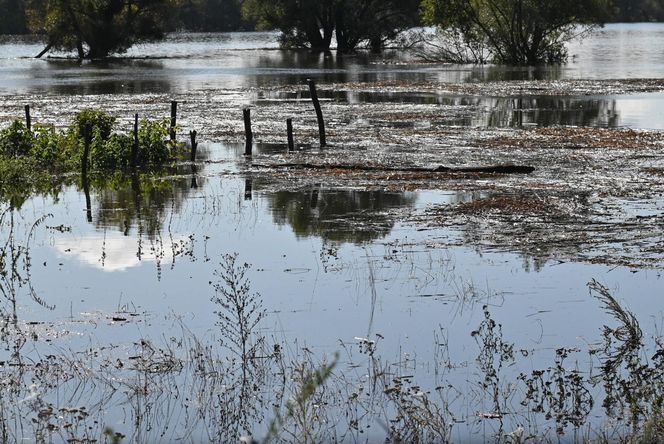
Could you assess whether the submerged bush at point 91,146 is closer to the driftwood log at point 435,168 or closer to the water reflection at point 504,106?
the driftwood log at point 435,168

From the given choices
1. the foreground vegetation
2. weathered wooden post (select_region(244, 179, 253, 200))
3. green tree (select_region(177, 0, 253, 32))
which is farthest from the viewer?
green tree (select_region(177, 0, 253, 32))

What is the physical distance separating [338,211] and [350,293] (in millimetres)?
6396

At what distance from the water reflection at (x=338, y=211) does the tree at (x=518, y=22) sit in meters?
49.0

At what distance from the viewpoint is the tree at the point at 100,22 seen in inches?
3524

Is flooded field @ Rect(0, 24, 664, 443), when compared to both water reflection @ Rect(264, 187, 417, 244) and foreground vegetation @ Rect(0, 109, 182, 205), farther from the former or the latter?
foreground vegetation @ Rect(0, 109, 182, 205)

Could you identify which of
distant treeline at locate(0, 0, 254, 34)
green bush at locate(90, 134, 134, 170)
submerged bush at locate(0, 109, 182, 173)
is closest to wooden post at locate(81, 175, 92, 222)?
green bush at locate(90, 134, 134, 170)

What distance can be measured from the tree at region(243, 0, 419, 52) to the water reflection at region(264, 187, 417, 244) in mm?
67982

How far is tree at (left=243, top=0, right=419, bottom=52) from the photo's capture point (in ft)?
298

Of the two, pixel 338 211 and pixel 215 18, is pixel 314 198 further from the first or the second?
pixel 215 18

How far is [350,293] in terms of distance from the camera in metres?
15.0

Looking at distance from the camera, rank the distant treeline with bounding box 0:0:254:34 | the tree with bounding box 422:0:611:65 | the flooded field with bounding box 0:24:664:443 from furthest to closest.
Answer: the distant treeline with bounding box 0:0:254:34 < the tree with bounding box 422:0:611:65 < the flooded field with bounding box 0:24:664:443

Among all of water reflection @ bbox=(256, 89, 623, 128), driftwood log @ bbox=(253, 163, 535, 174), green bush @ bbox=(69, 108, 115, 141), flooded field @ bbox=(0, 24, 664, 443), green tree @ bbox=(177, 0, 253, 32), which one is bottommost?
flooded field @ bbox=(0, 24, 664, 443)

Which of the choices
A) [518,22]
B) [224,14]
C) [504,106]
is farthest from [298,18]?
[224,14]

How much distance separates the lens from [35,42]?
427 feet
